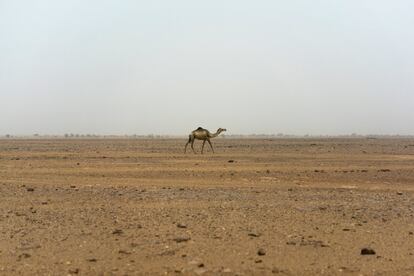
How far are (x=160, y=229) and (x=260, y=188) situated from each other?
6373 mm

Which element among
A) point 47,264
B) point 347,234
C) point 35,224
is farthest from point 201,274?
point 35,224

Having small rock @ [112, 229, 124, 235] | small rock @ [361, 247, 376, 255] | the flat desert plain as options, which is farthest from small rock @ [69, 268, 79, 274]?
small rock @ [361, 247, 376, 255]

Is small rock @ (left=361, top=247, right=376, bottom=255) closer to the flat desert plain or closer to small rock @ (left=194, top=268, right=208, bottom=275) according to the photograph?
the flat desert plain

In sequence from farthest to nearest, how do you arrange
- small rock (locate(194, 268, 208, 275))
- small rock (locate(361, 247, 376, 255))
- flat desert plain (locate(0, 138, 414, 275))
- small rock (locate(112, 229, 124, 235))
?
small rock (locate(112, 229, 124, 235))
small rock (locate(361, 247, 376, 255))
flat desert plain (locate(0, 138, 414, 275))
small rock (locate(194, 268, 208, 275))

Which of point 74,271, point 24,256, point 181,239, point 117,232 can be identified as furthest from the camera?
point 117,232

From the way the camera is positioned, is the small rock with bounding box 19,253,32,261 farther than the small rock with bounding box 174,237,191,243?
No

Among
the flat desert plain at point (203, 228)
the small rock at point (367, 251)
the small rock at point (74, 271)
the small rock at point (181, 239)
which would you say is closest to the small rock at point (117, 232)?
the flat desert plain at point (203, 228)

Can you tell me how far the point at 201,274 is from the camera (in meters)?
7.95

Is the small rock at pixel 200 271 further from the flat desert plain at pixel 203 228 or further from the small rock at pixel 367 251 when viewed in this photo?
the small rock at pixel 367 251

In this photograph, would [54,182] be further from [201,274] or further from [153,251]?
[201,274]

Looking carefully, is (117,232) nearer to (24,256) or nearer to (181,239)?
(181,239)

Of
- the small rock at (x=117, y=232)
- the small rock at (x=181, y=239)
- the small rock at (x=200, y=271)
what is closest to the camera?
the small rock at (x=200, y=271)

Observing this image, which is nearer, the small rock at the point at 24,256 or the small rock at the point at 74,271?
the small rock at the point at 74,271

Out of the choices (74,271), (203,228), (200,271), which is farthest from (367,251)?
(74,271)
